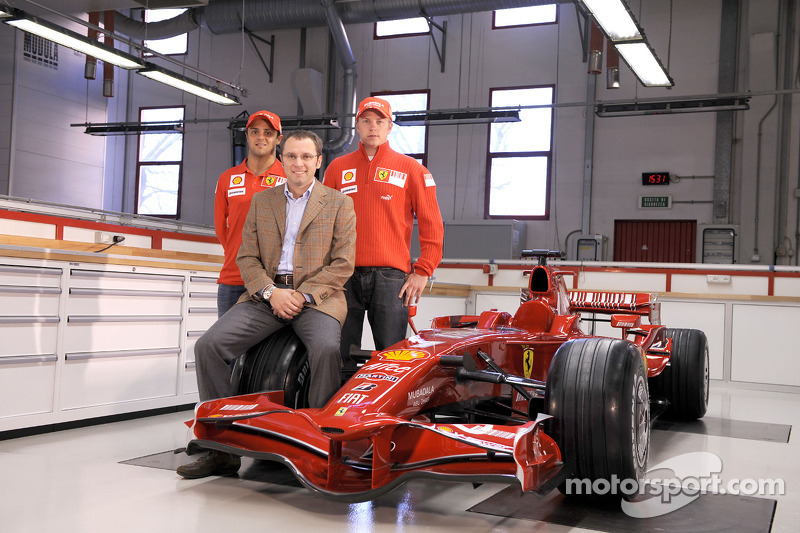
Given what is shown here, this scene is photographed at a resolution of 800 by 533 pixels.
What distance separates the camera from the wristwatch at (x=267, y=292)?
323 cm

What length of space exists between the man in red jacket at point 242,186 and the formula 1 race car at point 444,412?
432mm

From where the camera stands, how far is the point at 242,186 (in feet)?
12.4

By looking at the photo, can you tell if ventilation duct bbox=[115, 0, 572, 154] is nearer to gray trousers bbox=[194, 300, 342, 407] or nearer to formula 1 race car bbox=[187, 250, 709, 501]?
formula 1 race car bbox=[187, 250, 709, 501]

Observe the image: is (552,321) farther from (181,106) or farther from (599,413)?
(181,106)

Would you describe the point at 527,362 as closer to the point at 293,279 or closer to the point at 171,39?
the point at 293,279

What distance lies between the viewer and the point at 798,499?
3.13 metres

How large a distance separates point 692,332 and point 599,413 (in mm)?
2833

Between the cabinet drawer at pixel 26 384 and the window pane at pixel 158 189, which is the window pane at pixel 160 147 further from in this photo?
the cabinet drawer at pixel 26 384

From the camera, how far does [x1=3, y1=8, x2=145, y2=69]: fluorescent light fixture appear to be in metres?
8.12

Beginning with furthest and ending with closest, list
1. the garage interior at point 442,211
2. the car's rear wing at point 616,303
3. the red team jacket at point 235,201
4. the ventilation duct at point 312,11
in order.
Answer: the ventilation duct at point 312,11 → the car's rear wing at point 616,303 → the red team jacket at point 235,201 → the garage interior at point 442,211

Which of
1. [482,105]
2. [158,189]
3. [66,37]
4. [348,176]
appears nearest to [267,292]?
[348,176]

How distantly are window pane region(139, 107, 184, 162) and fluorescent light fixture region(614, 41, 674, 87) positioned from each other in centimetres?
1122

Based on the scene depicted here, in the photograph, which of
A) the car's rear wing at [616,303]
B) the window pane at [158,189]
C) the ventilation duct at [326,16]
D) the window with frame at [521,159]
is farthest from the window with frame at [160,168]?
the car's rear wing at [616,303]

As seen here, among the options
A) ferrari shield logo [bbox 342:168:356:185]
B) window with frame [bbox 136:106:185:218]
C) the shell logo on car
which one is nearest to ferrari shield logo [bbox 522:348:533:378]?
the shell logo on car
